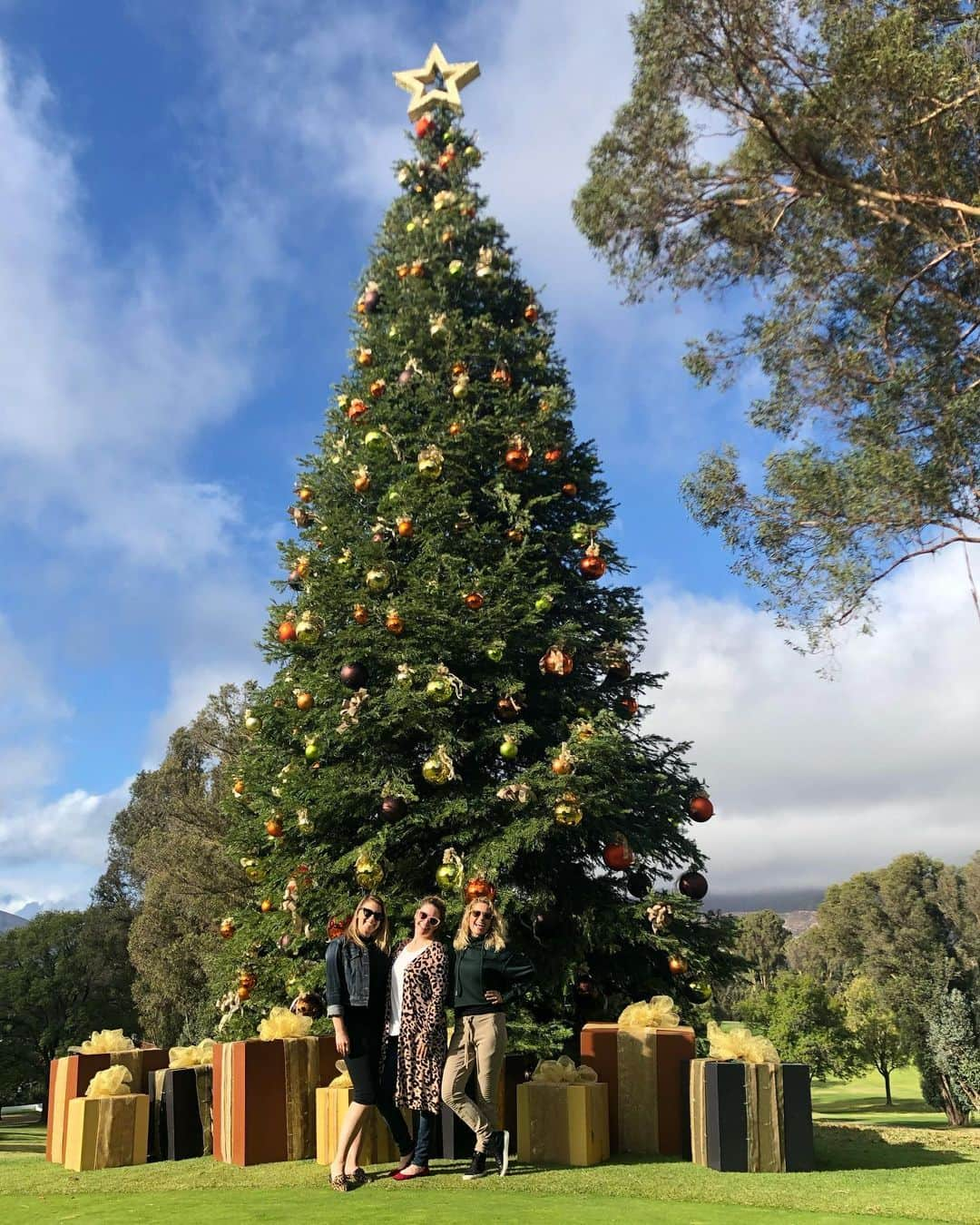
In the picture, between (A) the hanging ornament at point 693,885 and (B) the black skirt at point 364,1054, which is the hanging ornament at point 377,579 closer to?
(A) the hanging ornament at point 693,885

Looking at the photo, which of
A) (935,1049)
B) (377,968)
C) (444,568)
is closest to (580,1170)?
(377,968)

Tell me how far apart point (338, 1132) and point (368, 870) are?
286 cm

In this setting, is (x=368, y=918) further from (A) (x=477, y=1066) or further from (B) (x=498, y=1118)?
(B) (x=498, y=1118)

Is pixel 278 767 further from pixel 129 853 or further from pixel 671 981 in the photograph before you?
pixel 129 853

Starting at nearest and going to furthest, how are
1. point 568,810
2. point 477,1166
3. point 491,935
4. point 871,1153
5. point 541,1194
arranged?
1. point 541,1194
2. point 477,1166
3. point 491,935
4. point 871,1153
5. point 568,810

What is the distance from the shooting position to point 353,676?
30.1 ft

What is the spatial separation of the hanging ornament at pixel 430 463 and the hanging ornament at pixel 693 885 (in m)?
5.13

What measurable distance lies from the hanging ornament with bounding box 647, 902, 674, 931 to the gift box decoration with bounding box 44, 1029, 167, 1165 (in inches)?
175

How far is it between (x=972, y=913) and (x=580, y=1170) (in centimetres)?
5403

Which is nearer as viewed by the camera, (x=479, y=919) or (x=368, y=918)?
(x=368, y=918)

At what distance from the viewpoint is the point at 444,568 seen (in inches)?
383

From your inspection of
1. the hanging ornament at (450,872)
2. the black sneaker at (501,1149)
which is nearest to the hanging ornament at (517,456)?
the hanging ornament at (450,872)

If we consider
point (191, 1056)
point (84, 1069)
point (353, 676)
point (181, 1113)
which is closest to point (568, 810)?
point (353, 676)

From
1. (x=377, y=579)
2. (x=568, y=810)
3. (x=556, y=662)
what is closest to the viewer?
(x=568, y=810)
